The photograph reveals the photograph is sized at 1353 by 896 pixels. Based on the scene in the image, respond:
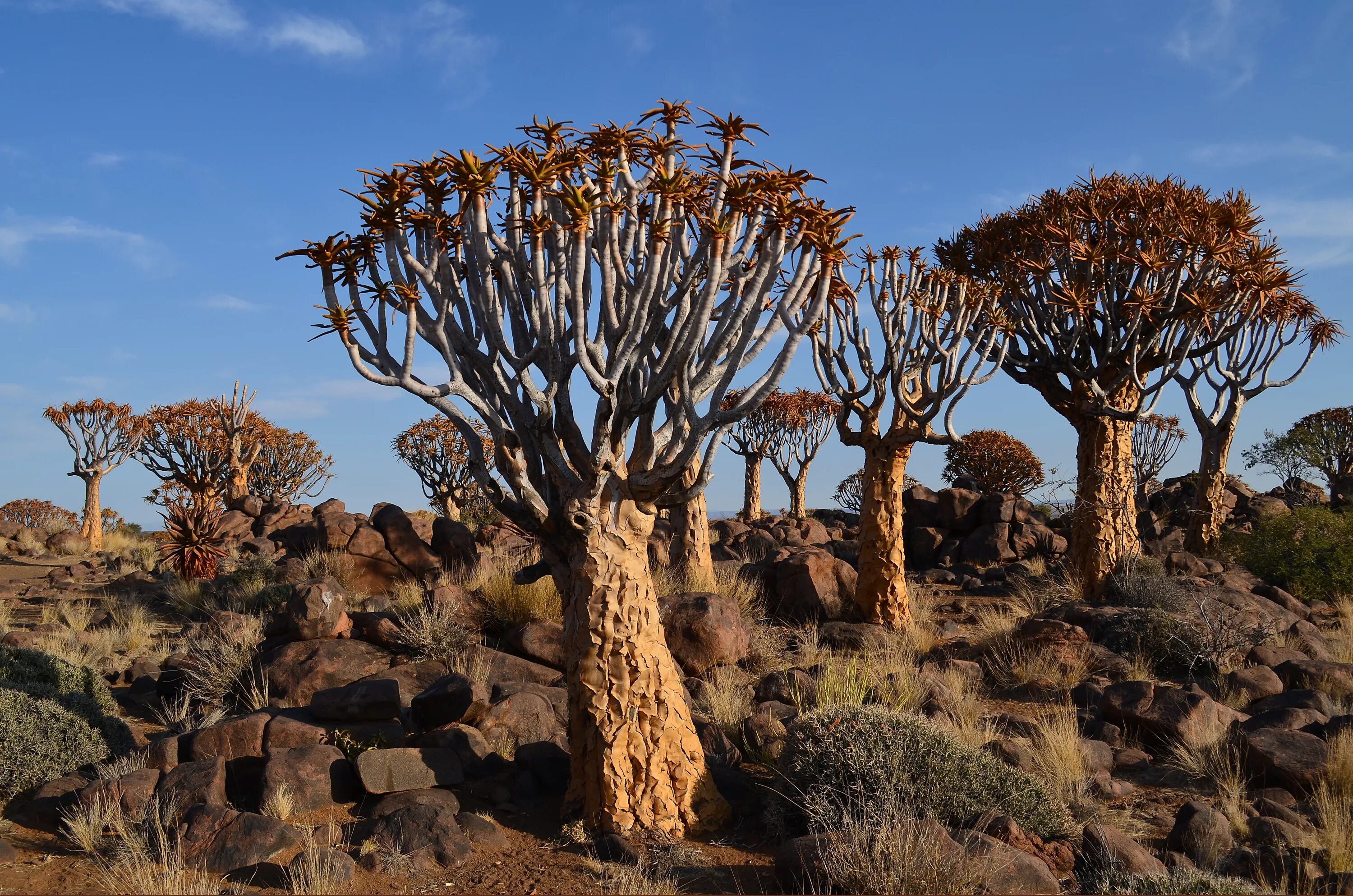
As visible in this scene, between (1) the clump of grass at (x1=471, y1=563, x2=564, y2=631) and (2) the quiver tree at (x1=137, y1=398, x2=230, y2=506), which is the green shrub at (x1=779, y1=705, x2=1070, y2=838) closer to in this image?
(1) the clump of grass at (x1=471, y1=563, x2=564, y2=631)

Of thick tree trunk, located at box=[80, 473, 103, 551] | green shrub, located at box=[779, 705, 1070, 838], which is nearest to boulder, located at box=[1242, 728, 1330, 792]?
green shrub, located at box=[779, 705, 1070, 838]

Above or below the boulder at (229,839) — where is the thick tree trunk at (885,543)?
above

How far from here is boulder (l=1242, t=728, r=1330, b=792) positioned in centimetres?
732

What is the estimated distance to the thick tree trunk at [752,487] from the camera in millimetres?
32188

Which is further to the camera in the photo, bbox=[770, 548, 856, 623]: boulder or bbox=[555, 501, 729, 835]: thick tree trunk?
bbox=[770, 548, 856, 623]: boulder

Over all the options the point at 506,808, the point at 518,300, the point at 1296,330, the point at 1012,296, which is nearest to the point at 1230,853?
the point at 506,808

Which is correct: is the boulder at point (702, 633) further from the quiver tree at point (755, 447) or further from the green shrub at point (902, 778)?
the quiver tree at point (755, 447)

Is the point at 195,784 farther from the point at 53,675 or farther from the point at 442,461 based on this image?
the point at 442,461

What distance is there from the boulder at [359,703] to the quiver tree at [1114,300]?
10.6 m

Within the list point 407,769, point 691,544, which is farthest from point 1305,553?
point 407,769

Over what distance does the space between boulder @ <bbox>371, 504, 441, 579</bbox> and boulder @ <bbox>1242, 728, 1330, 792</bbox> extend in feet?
35.8

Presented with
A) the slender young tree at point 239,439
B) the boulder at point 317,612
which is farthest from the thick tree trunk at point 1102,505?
the slender young tree at point 239,439

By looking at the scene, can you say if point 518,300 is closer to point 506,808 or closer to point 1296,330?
point 506,808

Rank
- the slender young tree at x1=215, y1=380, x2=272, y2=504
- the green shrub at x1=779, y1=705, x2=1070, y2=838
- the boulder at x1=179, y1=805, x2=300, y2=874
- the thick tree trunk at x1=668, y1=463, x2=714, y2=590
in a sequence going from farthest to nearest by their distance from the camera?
the slender young tree at x1=215, y1=380, x2=272, y2=504 < the thick tree trunk at x1=668, y1=463, x2=714, y2=590 < the green shrub at x1=779, y1=705, x2=1070, y2=838 < the boulder at x1=179, y1=805, x2=300, y2=874
